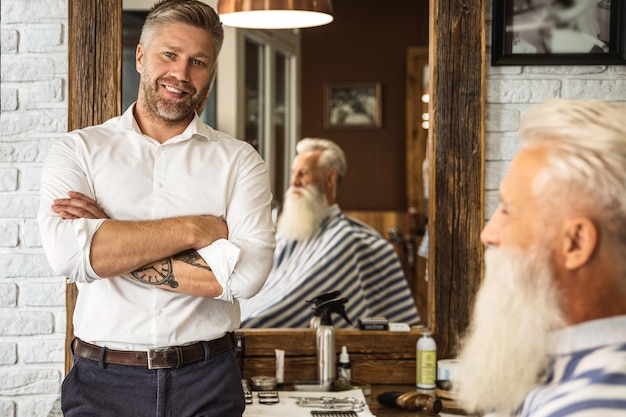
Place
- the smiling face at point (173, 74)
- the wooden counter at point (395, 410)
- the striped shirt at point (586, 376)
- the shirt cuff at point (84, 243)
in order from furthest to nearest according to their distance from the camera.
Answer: the wooden counter at point (395, 410), the smiling face at point (173, 74), the shirt cuff at point (84, 243), the striped shirt at point (586, 376)

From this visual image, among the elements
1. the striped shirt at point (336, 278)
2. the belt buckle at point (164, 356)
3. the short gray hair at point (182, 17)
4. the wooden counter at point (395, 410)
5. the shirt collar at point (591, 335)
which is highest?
the short gray hair at point (182, 17)

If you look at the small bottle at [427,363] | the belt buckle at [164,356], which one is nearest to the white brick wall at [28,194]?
the belt buckle at [164,356]

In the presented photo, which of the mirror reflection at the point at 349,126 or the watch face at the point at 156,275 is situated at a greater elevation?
the mirror reflection at the point at 349,126

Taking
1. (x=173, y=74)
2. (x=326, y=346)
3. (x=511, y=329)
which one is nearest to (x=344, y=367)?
(x=326, y=346)

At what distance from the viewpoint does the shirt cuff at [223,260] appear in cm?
217

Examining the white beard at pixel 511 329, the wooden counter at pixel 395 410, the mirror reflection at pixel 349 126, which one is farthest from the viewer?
the mirror reflection at pixel 349 126

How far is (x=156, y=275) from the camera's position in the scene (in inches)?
85.1

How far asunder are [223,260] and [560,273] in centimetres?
113

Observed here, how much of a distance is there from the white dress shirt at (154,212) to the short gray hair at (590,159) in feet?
3.65

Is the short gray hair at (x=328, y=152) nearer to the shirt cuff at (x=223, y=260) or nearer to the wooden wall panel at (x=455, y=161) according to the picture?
the wooden wall panel at (x=455, y=161)

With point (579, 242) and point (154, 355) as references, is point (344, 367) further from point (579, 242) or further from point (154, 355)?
point (579, 242)

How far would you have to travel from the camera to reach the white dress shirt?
2.18 meters

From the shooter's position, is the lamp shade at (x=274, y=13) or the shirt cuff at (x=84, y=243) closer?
Answer: the shirt cuff at (x=84, y=243)

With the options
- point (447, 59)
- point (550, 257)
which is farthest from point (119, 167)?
point (550, 257)
